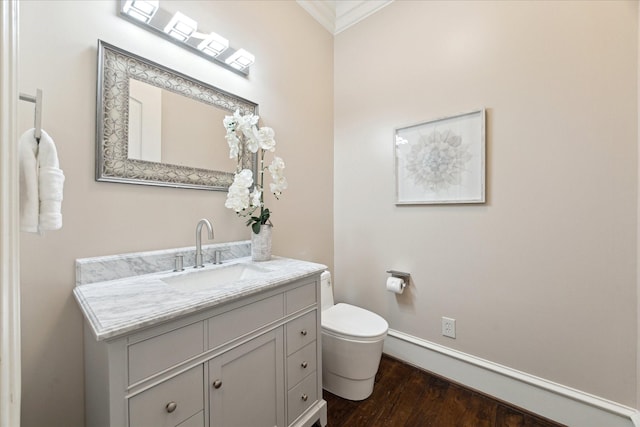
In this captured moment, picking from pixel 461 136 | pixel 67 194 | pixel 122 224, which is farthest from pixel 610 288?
pixel 67 194

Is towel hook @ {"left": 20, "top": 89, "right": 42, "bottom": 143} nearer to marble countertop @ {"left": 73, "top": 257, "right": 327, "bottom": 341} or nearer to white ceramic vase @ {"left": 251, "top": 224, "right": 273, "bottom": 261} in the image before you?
marble countertop @ {"left": 73, "top": 257, "right": 327, "bottom": 341}

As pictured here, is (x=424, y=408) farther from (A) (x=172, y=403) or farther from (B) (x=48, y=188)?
(B) (x=48, y=188)

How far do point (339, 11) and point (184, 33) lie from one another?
5.13 feet

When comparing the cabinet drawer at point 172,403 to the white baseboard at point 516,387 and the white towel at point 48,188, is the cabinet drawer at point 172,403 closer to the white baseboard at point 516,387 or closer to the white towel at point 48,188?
the white towel at point 48,188

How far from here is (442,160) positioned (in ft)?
5.90

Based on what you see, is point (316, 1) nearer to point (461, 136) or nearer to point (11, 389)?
point (461, 136)

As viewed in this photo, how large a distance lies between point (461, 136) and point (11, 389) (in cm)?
208

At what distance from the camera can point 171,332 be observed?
811mm

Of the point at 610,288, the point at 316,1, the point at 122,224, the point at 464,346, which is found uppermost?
the point at 316,1

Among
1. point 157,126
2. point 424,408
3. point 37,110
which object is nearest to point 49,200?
point 37,110

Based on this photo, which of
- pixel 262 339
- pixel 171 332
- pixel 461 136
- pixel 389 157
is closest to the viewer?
pixel 171 332

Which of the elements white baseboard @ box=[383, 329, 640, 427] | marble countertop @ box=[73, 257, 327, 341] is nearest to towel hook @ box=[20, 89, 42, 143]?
marble countertop @ box=[73, 257, 327, 341]

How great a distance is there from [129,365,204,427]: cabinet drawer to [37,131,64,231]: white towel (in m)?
0.53

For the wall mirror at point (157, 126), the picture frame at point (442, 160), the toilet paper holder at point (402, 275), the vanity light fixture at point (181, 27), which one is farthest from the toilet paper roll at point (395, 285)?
the vanity light fixture at point (181, 27)
